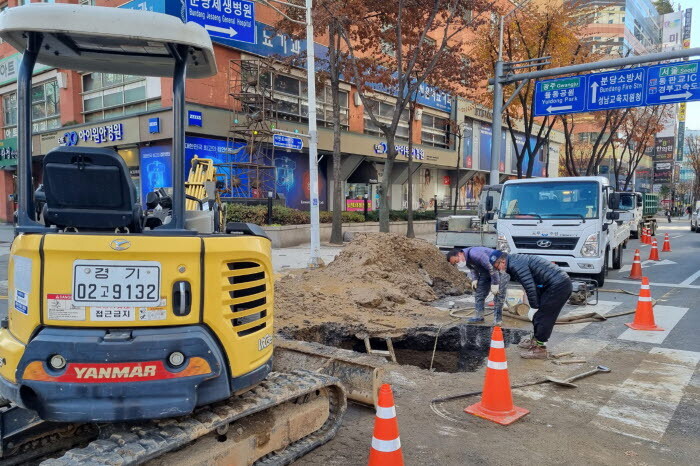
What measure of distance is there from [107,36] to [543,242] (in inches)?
390

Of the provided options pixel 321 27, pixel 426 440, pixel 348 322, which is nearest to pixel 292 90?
pixel 321 27

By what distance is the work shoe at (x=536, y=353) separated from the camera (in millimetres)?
6215

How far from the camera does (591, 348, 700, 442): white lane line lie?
4.37 m

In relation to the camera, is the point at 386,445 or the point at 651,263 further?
the point at 651,263

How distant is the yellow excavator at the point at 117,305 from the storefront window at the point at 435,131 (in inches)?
1233

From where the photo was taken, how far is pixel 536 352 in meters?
6.22

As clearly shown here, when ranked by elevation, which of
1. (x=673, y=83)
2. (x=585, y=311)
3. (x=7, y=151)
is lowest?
(x=585, y=311)

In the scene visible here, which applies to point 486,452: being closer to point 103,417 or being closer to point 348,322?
point 103,417

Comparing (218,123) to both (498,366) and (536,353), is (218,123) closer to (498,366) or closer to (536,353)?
(536,353)

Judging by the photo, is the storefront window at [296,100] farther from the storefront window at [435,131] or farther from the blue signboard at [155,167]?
the storefront window at [435,131]


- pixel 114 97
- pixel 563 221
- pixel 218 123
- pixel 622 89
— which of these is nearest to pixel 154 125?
pixel 218 123

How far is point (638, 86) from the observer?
1805cm

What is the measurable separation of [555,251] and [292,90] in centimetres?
1662

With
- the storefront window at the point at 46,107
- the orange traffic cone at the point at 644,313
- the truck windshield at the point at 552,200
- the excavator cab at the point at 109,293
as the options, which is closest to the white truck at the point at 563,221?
the truck windshield at the point at 552,200
